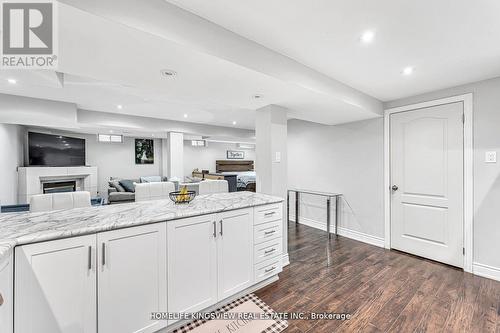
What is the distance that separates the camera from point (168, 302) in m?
1.58

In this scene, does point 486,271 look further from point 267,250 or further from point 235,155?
point 235,155

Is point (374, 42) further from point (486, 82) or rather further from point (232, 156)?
point (232, 156)

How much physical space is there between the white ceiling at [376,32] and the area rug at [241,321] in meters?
2.37

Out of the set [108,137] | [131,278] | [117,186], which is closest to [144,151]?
[108,137]

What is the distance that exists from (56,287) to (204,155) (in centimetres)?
810

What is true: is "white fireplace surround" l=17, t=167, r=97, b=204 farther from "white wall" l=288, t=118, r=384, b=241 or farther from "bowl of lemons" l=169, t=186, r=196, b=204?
"white wall" l=288, t=118, r=384, b=241

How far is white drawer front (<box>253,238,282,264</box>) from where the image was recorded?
2146mm

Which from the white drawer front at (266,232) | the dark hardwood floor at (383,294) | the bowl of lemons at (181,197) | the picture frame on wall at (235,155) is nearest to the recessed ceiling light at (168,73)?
the bowl of lemons at (181,197)

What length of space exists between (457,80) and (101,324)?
417 centimetres

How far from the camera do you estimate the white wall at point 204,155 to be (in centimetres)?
865

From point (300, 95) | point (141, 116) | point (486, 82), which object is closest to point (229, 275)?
point (300, 95)

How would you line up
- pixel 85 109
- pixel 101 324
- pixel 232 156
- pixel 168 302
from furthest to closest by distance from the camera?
pixel 232 156 < pixel 85 109 < pixel 168 302 < pixel 101 324

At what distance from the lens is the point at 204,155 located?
9.17 metres

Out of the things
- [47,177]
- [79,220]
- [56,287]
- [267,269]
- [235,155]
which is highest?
[235,155]
